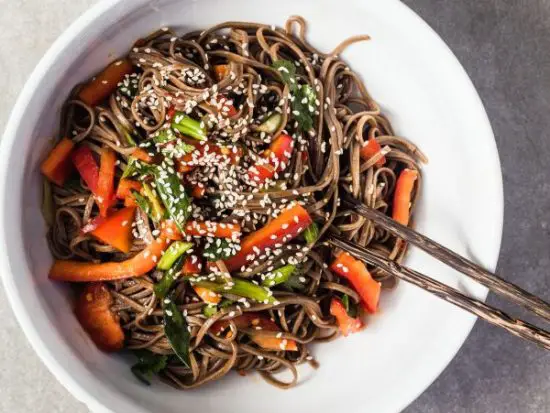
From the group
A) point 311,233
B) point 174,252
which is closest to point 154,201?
point 174,252

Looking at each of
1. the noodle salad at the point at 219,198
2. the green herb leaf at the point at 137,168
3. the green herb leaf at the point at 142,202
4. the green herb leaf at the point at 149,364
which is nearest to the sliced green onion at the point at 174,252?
the noodle salad at the point at 219,198

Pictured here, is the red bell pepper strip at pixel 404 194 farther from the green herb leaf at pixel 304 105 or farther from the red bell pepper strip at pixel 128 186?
the red bell pepper strip at pixel 128 186

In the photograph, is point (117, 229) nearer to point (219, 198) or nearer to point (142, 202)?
point (142, 202)

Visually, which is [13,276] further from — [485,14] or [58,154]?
[485,14]

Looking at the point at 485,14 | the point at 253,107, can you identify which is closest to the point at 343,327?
the point at 253,107

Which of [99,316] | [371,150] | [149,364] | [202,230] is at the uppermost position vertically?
[371,150]

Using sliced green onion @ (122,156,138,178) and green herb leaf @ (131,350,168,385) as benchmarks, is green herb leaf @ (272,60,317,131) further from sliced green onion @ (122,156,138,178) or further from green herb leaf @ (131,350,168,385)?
green herb leaf @ (131,350,168,385)

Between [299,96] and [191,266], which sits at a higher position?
[299,96]
